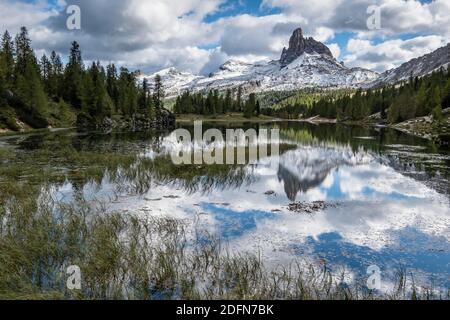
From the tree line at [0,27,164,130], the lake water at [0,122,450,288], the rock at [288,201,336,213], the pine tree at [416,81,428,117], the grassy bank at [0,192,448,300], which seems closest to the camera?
the grassy bank at [0,192,448,300]

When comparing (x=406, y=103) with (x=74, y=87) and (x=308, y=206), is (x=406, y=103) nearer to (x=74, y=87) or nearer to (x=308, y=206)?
(x=74, y=87)

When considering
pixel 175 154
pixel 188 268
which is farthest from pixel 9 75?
pixel 188 268

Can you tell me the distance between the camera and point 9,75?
94.9 meters

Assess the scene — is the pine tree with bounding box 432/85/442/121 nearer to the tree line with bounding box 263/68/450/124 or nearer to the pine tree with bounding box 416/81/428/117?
the tree line with bounding box 263/68/450/124

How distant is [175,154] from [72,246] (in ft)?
102

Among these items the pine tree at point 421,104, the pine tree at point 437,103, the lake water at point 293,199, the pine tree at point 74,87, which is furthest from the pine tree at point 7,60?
the pine tree at point 421,104

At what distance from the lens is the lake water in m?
16.7

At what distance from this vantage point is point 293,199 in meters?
26.6

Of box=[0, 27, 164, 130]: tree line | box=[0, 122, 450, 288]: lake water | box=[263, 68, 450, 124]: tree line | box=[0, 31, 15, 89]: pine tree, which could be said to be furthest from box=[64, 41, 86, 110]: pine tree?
box=[263, 68, 450, 124]: tree line

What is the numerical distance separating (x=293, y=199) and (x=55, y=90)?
10253 centimetres

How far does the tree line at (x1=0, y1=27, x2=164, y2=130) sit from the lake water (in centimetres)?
4143

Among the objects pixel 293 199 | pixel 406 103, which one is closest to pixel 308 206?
pixel 293 199

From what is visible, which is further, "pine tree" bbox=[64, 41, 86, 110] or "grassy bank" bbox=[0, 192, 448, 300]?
"pine tree" bbox=[64, 41, 86, 110]

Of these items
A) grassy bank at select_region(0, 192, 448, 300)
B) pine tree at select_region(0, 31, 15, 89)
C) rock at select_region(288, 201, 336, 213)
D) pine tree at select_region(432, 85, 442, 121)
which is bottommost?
grassy bank at select_region(0, 192, 448, 300)
